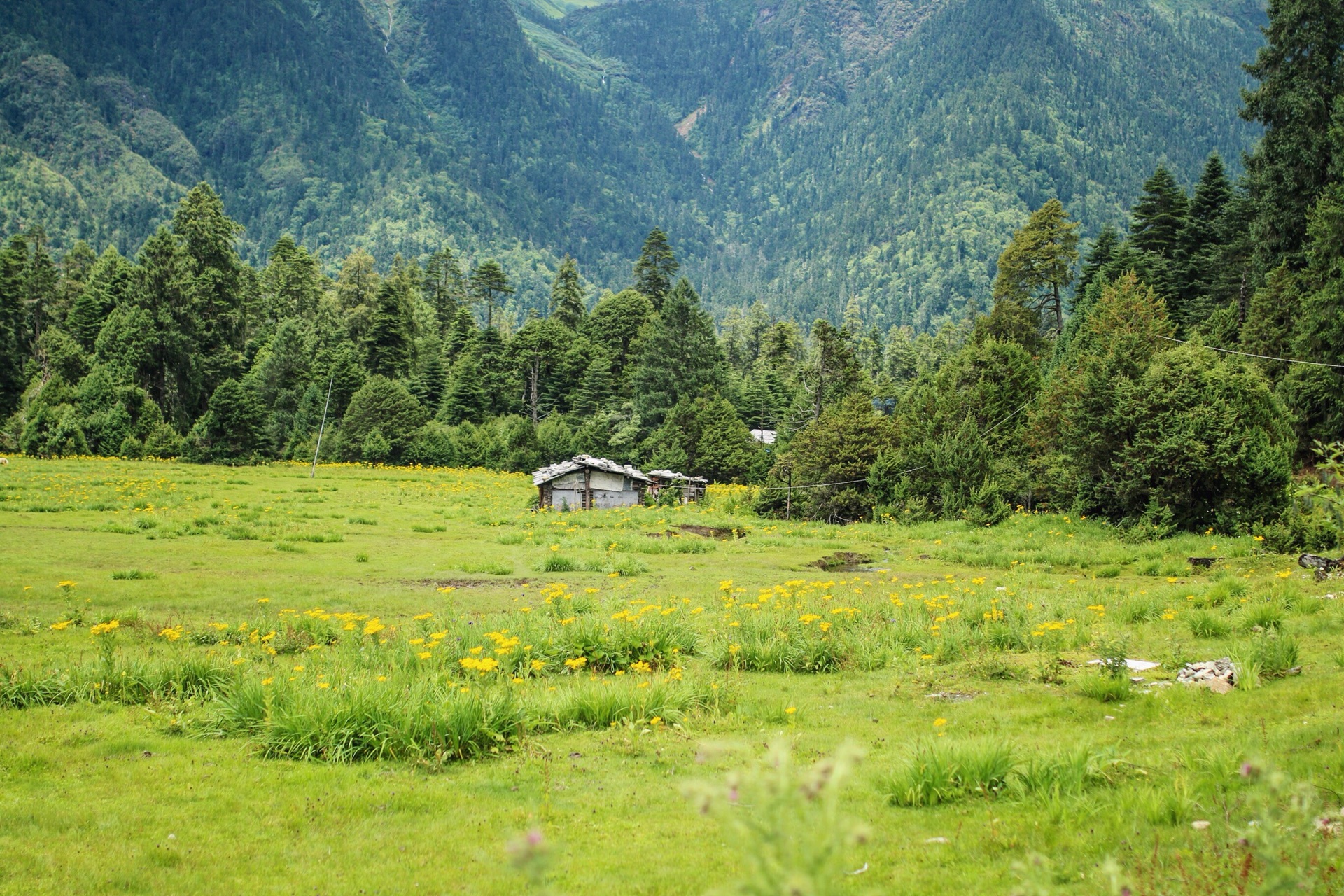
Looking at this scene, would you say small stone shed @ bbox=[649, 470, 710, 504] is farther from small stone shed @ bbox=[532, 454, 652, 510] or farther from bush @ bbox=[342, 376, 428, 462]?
bush @ bbox=[342, 376, 428, 462]

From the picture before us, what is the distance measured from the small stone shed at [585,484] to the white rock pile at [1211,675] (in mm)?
36941

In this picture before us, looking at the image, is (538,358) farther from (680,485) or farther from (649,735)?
(649,735)

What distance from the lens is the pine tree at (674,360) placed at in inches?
2936

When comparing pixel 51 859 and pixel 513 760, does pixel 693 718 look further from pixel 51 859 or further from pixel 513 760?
pixel 51 859

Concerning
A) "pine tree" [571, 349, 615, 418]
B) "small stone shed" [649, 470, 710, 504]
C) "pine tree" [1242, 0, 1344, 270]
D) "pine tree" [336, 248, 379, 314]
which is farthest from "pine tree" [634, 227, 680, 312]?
"pine tree" [1242, 0, 1344, 270]

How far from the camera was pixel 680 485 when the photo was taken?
50.5m

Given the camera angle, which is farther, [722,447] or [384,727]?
[722,447]

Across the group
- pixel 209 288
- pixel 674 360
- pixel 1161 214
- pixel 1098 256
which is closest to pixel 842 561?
pixel 1161 214

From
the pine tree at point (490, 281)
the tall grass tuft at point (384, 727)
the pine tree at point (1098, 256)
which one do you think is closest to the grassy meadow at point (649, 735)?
the tall grass tuft at point (384, 727)

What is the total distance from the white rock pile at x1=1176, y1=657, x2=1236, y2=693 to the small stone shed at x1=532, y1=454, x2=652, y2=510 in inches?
1454

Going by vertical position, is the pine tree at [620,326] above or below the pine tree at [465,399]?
above

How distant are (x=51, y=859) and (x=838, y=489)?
38583 millimetres

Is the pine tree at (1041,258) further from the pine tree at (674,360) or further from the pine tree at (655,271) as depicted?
the pine tree at (655,271)

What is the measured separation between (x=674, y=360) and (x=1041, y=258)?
105 ft
